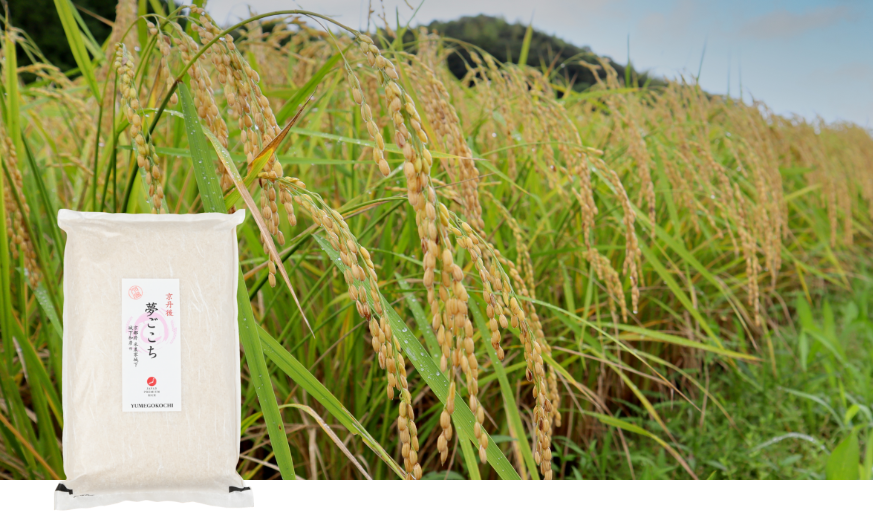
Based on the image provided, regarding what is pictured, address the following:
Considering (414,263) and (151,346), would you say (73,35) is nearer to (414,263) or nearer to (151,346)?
(151,346)

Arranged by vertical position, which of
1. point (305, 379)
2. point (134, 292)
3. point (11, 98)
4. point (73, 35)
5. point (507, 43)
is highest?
point (507, 43)

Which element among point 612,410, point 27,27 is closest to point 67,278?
point 612,410

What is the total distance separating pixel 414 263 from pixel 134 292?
0.61 meters

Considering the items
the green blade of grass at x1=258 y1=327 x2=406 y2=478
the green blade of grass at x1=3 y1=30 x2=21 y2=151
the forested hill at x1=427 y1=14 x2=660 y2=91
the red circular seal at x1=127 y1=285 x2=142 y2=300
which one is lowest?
the green blade of grass at x1=258 y1=327 x2=406 y2=478

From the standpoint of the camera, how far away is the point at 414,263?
1221 mm

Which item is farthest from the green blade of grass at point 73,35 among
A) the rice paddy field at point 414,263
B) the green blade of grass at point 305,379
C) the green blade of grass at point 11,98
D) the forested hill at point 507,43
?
the forested hill at point 507,43

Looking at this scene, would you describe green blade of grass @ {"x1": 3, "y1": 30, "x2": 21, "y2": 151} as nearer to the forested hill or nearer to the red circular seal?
the red circular seal

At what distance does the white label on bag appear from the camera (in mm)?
731

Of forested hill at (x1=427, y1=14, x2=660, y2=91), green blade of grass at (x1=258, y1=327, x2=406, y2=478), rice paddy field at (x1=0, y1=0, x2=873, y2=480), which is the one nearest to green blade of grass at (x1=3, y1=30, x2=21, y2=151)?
rice paddy field at (x1=0, y1=0, x2=873, y2=480)

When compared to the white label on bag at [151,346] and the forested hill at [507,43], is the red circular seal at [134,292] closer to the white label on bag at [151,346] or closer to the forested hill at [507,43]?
the white label on bag at [151,346]

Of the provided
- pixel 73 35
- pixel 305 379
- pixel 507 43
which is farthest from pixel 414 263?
pixel 507 43

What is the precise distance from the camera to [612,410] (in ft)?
5.80

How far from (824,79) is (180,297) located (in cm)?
225

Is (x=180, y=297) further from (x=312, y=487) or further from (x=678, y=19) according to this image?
(x=678, y=19)
